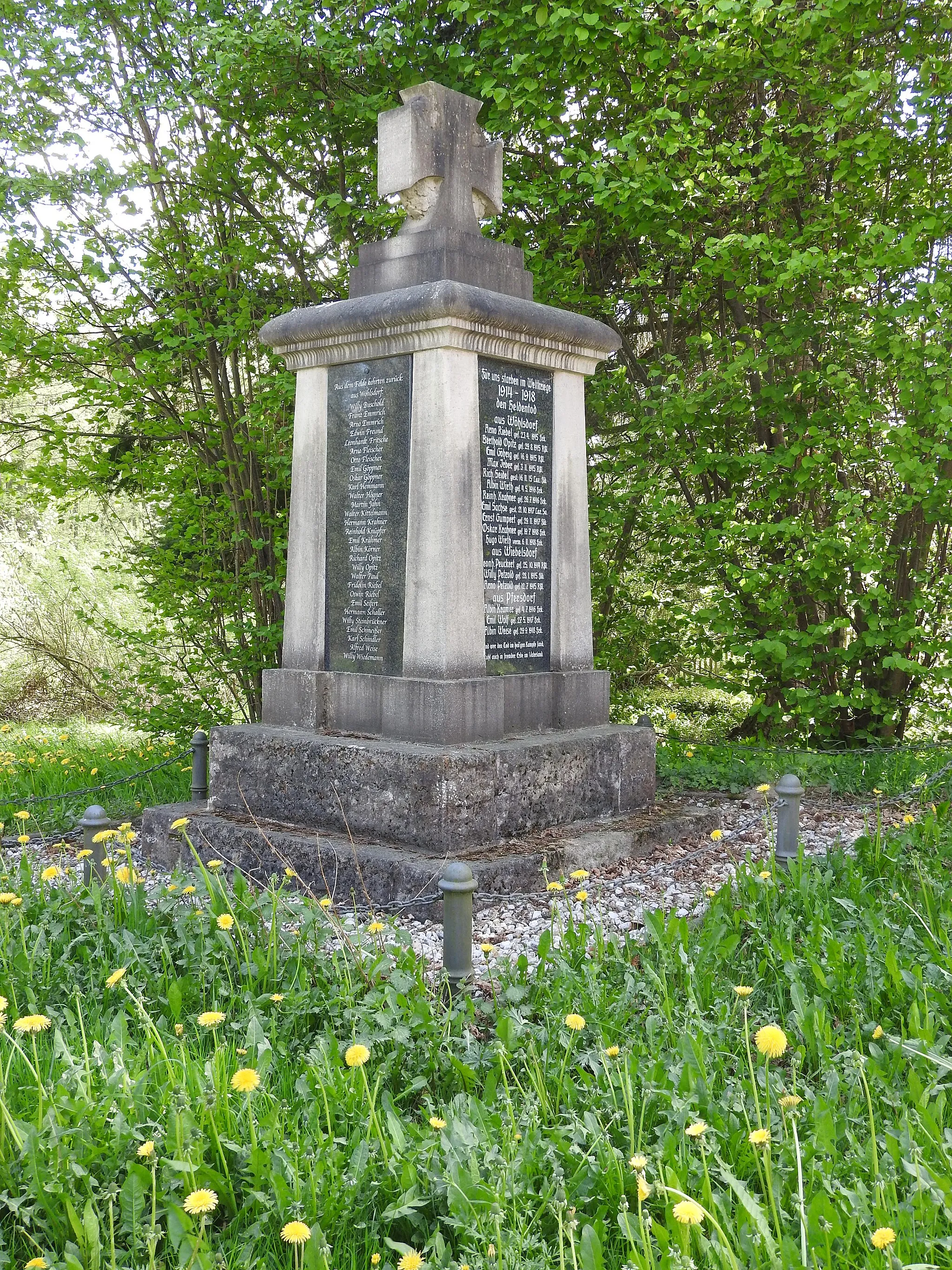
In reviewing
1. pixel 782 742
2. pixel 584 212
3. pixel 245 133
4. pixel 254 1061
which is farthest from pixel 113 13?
pixel 254 1061

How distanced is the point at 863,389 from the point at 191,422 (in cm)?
539

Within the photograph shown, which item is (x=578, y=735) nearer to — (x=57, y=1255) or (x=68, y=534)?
(x=57, y=1255)

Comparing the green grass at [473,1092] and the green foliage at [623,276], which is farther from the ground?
the green foliage at [623,276]

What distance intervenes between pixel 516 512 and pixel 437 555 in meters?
0.74

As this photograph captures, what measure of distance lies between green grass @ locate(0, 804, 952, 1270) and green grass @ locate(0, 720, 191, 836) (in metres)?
2.95

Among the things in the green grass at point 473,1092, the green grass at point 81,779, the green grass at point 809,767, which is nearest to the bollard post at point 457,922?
the green grass at point 473,1092

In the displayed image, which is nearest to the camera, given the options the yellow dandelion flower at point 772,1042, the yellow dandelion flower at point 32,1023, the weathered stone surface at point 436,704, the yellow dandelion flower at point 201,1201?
the yellow dandelion flower at point 201,1201

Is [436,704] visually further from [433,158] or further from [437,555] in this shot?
[433,158]

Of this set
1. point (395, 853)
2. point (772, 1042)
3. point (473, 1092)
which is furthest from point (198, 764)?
point (772, 1042)

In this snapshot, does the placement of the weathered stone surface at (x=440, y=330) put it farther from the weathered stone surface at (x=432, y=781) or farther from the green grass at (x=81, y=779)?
the green grass at (x=81, y=779)

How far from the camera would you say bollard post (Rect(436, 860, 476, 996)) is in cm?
368

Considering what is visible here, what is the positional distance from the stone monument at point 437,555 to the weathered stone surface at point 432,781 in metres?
0.01

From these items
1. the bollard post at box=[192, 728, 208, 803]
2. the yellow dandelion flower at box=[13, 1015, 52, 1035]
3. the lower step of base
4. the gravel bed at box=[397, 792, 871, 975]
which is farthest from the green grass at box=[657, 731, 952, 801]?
the yellow dandelion flower at box=[13, 1015, 52, 1035]

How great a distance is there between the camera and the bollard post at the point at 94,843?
15.2 feet
